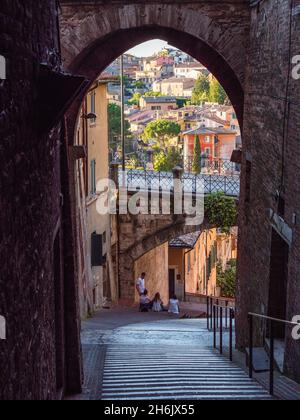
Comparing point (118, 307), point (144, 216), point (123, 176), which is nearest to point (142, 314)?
point (118, 307)

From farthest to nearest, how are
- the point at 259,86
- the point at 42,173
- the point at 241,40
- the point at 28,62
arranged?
1. the point at 241,40
2. the point at 259,86
3. the point at 42,173
4. the point at 28,62

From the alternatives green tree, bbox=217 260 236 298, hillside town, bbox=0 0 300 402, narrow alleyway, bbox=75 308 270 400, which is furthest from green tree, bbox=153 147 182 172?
narrow alleyway, bbox=75 308 270 400

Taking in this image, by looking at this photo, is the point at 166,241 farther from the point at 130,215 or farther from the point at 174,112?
the point at 174,112

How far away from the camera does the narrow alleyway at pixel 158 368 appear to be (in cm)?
720

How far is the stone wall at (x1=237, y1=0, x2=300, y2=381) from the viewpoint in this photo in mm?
8500

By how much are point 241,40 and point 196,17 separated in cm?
76

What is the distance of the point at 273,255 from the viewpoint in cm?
1005

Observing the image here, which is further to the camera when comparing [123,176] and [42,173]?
[123,176]

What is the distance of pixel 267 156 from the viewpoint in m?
10.4

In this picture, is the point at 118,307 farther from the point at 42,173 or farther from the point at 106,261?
the point at 42,173

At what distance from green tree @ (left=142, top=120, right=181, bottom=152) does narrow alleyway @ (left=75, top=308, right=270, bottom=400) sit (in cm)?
6072

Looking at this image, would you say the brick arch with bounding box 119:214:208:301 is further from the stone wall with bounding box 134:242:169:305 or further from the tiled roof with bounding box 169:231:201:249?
the tiled roof with bounding box 169:231:201:249

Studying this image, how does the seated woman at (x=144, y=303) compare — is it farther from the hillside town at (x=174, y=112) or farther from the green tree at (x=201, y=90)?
the green tree at (x=201, y=90)

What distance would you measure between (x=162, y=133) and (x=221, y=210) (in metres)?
54.2
